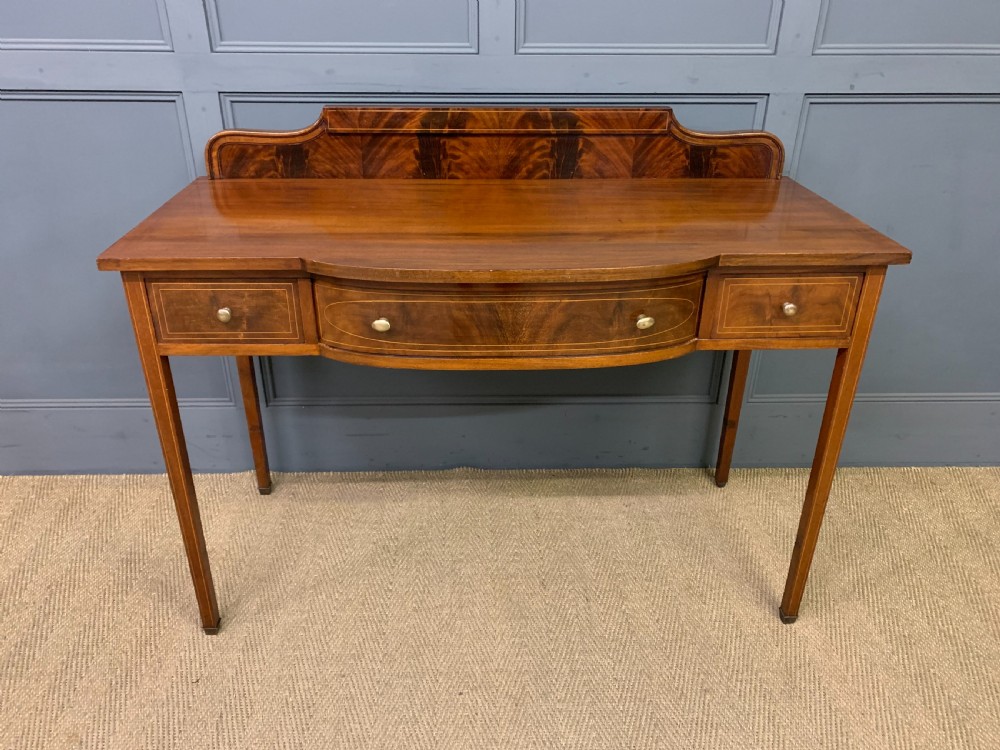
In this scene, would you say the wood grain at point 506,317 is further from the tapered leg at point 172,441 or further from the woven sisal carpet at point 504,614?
the woven sisal carpet at point 504,614

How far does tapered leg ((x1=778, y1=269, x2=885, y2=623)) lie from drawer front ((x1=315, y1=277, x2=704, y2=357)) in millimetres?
351

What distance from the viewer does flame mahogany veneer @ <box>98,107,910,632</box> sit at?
1298mm

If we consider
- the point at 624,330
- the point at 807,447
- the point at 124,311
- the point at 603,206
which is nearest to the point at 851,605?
the point at 807,447

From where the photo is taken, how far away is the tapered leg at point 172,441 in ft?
4.46

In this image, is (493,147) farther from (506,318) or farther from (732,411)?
(732,411)

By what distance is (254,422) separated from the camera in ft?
7.00

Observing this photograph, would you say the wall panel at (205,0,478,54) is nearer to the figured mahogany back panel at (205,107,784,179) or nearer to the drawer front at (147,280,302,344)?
the figured mahogany back panel at (205,107,784,179)

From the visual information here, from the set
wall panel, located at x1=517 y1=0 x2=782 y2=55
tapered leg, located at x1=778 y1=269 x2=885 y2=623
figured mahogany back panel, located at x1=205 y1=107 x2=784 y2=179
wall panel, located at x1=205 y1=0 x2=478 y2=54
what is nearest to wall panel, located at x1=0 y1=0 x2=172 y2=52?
wall panel, located at x1=205 y1=0 x2=478 y2=54

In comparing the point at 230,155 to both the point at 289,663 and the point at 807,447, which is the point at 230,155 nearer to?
the point at 289,663

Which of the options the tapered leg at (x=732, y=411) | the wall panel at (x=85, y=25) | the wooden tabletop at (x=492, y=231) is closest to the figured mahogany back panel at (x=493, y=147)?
the wooden tabletop at (x=492, y=231)

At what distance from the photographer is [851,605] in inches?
72.1

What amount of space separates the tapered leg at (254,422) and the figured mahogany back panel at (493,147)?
569 millimetres

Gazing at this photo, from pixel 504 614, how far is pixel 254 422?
3.15 ft

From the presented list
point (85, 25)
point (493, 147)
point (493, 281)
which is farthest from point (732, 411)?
point (85, 25)
